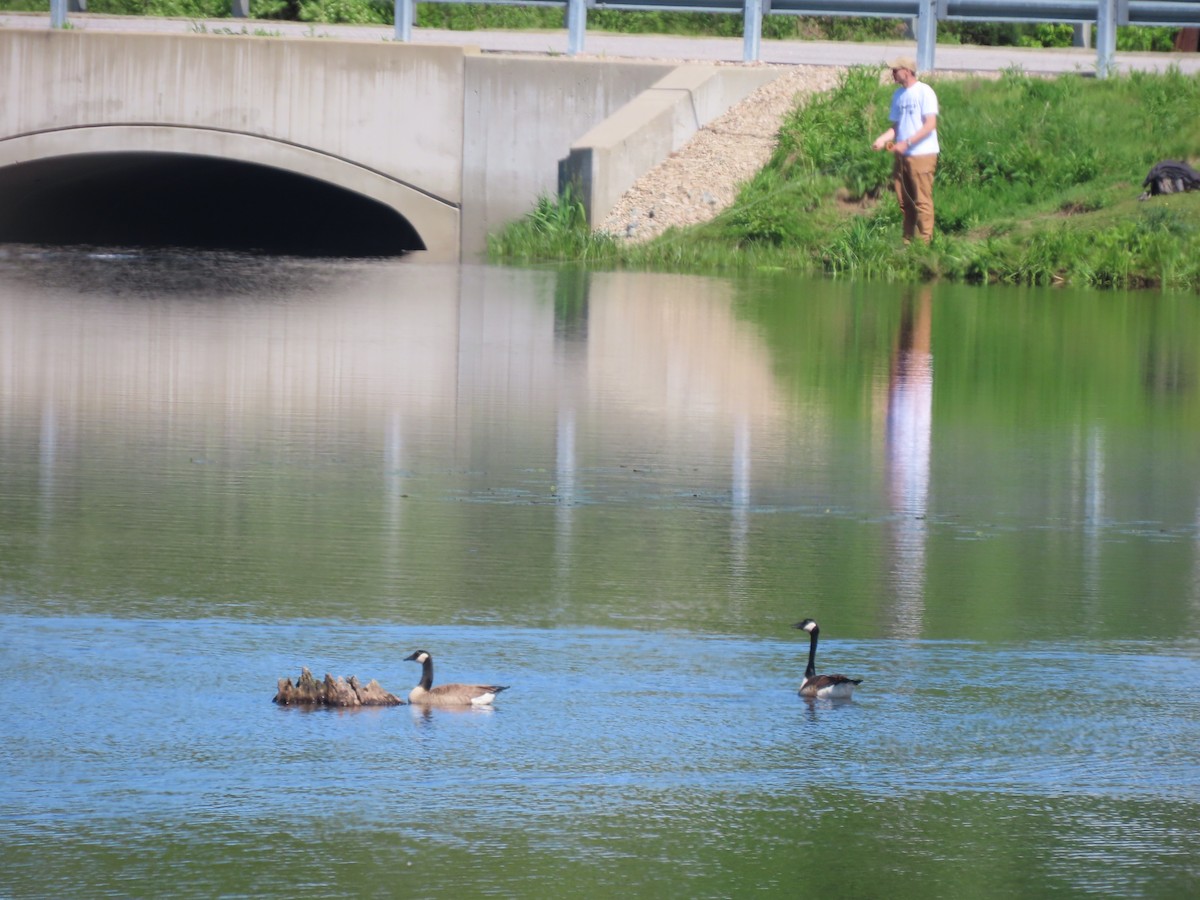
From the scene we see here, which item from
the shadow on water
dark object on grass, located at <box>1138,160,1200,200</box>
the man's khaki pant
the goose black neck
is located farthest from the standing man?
the goose black neck

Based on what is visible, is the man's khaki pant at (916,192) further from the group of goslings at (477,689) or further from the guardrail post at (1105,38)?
the group of goslings at (477,689)

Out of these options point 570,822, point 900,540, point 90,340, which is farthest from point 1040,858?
point 90,340

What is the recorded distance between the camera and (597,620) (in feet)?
21.6

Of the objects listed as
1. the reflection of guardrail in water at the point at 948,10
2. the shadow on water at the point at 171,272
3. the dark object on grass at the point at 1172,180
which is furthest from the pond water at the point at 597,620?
the reflection of guardrail in water at the point at 948,10

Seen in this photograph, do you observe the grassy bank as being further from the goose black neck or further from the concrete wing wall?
the goose black neck

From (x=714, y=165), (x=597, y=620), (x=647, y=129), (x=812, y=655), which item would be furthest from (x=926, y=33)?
(x=812, y=655)

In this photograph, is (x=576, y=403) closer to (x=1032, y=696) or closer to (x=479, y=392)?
(x=479, y=392)

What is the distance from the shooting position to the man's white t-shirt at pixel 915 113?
2150cm

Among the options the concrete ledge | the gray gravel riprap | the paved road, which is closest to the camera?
the gray gravel riprap

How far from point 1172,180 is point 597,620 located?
55.3 ft

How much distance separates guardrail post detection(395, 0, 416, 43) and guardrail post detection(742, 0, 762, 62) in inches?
165

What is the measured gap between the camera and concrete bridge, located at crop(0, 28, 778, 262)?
25734 millimetres

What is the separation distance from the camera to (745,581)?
23.6 ft

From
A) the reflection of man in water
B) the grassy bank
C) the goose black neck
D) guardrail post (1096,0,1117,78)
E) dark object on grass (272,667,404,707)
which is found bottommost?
dark object on grass (272,667,404,707)
